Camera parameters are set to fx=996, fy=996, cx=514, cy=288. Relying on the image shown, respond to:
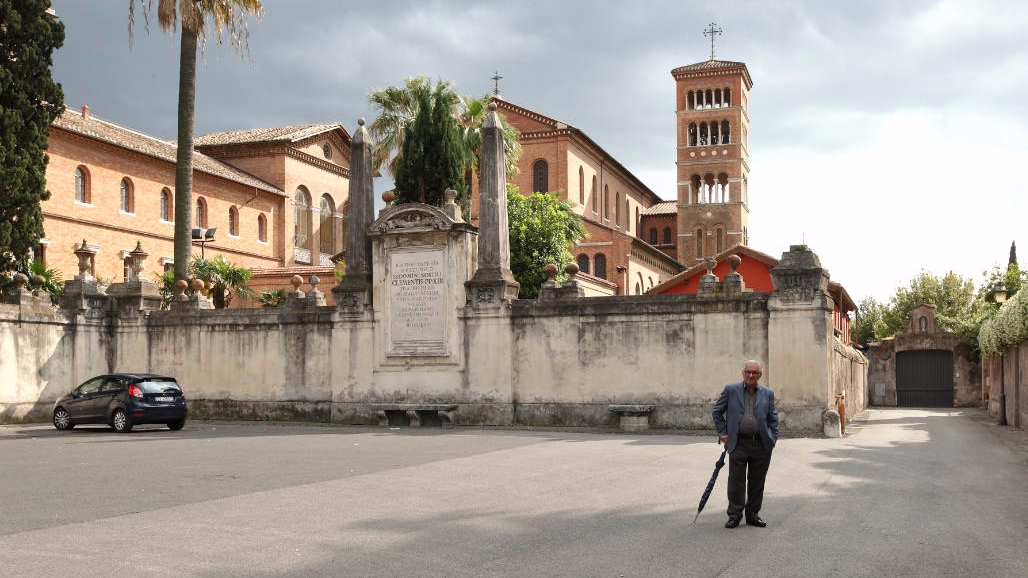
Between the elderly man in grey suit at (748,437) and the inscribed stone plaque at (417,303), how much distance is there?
45.5ft

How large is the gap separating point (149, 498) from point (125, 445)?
800cm

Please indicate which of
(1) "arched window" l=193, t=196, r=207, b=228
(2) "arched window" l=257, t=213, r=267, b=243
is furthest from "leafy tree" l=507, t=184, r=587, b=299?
(2) "arched window" l=257, t=213, r=267, b=243

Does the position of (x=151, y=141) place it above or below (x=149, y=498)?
above

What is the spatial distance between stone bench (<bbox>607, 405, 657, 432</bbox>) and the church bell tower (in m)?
62.2

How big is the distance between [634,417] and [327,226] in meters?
44.8

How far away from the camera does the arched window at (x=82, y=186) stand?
43875mm

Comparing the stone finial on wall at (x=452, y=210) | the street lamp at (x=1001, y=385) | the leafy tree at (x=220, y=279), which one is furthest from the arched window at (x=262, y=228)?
the street lamp at (x=1001, y=385)

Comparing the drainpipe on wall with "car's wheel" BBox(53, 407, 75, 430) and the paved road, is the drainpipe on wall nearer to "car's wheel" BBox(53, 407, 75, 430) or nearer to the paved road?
the paved road

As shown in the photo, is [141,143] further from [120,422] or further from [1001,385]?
[1001,385]

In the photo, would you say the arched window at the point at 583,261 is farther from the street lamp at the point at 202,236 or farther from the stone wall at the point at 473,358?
the stone wall at the point at 473,358

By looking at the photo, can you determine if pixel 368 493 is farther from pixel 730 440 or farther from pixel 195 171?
pixel 195 171

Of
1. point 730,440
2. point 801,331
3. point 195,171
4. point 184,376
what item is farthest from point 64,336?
point 195,171

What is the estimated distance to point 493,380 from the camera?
22953 mm

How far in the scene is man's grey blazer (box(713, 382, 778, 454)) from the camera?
9.76 m
